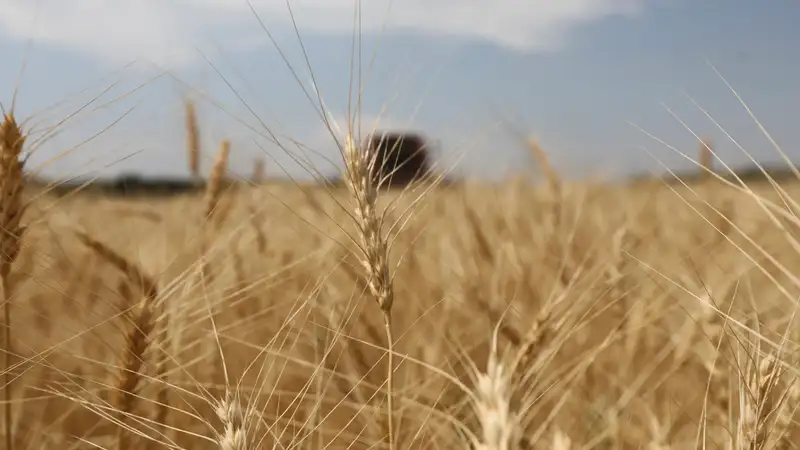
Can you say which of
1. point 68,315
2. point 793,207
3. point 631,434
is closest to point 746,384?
point 793,207

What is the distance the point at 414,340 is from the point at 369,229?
730 mm

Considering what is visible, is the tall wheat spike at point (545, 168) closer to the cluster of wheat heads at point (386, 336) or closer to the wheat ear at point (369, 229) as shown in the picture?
the cluster of wheat heads at point (386, 336)

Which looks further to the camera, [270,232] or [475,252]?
[270,232]

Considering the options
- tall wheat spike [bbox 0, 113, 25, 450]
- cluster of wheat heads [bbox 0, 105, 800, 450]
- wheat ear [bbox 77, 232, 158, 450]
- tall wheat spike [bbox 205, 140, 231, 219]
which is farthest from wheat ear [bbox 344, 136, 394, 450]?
tall wheat spike [bbox 205, 140, 231, 219]

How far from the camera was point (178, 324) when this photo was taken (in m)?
0.95

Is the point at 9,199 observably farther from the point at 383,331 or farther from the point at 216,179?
the point at 383,331

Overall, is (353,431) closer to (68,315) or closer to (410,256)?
(410,256)

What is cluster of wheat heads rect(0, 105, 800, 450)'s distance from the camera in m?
0.61

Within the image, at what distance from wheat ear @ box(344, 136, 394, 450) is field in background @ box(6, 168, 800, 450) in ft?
0.13

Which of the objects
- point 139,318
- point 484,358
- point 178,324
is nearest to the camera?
point 139,318

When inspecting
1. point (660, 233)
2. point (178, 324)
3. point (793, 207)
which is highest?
point (793, 207)

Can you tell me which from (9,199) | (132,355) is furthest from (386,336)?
(9,199)

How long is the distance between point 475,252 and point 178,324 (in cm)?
95

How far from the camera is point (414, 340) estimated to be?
4.32ft
